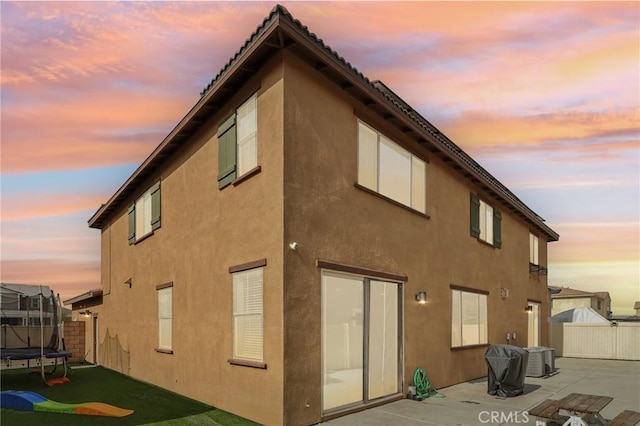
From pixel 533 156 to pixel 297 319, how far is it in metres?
13.8

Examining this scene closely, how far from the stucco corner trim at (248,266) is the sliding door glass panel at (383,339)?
2.79m

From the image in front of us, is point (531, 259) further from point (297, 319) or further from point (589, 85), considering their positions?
point (297, 319)

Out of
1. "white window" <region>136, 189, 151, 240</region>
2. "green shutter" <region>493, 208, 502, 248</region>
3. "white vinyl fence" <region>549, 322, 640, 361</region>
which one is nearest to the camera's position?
"white window" <region>136, 189, 151, 240</region>

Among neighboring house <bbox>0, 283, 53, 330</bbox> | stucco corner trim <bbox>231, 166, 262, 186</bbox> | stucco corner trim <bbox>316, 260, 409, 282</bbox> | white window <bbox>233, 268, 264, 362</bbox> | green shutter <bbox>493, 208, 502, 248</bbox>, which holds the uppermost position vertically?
stucco corner trim <bbox>231, 166, 262, 186</bbox>

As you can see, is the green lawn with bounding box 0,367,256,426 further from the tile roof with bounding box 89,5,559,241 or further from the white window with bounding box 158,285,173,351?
the tile roof with bounding box 89,5,559,241

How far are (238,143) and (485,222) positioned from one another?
1096 cm

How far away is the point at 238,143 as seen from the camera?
1019cm

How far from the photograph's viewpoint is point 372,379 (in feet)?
33.8

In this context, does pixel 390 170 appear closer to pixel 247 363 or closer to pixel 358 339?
pixel 358 339

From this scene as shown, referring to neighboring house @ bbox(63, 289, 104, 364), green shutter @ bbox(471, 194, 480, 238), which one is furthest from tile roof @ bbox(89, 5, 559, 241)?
neighboring house @ bbox(63, 289, 104, 364)

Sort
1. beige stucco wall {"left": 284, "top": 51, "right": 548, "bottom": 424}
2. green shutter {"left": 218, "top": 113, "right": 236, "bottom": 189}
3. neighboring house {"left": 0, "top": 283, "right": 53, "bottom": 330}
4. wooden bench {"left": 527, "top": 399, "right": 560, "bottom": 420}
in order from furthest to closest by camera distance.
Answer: neighboring house {"left": 0, "top": 283, "right": 53, "bottom": 330}
green shutter {"left": 218, "top": 113, "right": 236, "bottom": 189}
beige stucco wall {"left": 284, "top": 51, "right": 548, "bottom": 424}
wooden bench {"left": 527, "top": 399, "right": 560, "bottom": 420}

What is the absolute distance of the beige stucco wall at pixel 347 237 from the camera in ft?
28.2

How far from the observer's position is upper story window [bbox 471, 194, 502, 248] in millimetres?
16438

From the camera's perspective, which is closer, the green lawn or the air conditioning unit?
the green lawn
